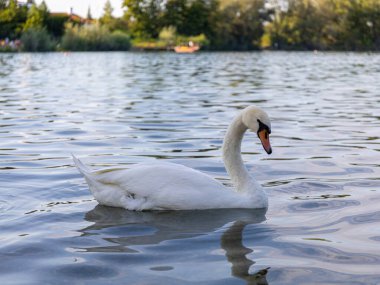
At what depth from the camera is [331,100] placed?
46.6ft

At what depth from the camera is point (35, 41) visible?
171ft

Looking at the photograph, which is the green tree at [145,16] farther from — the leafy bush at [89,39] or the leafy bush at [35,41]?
the leafy bush at [35,41]

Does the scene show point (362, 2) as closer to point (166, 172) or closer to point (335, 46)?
point (335, 46)

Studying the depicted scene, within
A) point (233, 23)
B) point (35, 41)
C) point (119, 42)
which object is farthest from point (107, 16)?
point (35, 41)

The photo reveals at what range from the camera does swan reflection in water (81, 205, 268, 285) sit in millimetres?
3912

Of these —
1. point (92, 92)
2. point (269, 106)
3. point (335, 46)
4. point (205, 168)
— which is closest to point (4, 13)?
point (335, 46)

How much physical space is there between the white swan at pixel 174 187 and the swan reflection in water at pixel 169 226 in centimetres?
6

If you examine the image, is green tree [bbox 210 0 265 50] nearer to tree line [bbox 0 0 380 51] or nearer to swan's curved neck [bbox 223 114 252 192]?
tree line [bbox 0 0 380 51]

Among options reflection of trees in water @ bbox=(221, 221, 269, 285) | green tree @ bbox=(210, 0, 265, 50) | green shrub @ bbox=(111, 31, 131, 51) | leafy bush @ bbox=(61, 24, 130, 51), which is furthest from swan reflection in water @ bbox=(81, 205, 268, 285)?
green tree @ bbox=(210, 0, 265, 50)

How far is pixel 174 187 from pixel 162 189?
84 mm

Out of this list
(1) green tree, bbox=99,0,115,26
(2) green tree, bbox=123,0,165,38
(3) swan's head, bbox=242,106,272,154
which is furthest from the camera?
(1) green tree, bbox=99,0,115,26

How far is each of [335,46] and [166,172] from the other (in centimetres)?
6903

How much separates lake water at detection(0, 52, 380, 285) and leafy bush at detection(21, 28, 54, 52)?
135ft

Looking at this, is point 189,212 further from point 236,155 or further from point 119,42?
point 119,42
